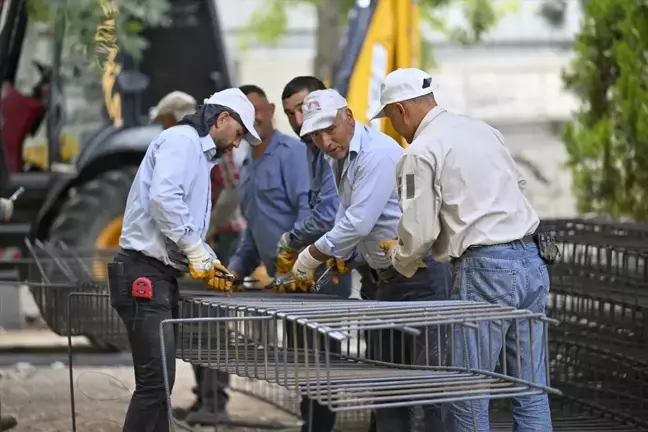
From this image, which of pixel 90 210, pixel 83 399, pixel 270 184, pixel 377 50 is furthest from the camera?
pixel 90 210

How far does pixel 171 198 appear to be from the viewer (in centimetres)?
557

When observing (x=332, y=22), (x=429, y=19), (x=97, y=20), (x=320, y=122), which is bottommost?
(x=320, y=122)

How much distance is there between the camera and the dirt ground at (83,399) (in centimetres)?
775

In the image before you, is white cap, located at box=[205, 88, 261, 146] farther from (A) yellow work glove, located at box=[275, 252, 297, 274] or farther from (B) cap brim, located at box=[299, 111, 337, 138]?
(A) yellow work glove, located at box=[275, 252, 297, 274]

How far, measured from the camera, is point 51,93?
1086cm

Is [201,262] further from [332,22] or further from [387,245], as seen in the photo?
[332,22]

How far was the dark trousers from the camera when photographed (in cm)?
568

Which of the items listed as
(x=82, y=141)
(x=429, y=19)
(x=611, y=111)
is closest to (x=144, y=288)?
(x=82, y=141)

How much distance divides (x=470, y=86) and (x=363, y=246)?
18589mm

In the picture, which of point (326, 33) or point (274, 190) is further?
point (326, 33)

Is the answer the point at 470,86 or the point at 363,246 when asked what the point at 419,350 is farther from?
the point at 470,86

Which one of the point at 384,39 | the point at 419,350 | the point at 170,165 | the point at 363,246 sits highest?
the point at 384,39

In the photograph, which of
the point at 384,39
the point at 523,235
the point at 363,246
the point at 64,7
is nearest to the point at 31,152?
the point at 64,7

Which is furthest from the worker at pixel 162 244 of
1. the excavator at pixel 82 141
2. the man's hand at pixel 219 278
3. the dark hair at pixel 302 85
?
the excavator at pixel 82 141
